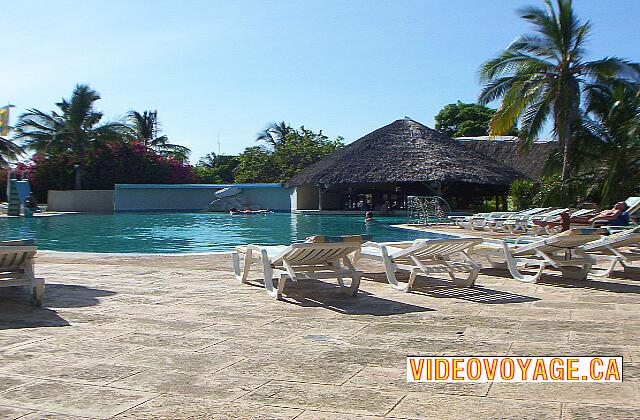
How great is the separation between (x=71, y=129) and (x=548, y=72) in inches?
1108

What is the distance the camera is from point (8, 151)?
115ft

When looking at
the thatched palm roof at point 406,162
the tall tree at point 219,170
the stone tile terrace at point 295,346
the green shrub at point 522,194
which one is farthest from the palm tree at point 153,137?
the stone tile terrace at point 295,346

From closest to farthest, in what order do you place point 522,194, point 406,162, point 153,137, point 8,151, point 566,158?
point 566,158 < point 522,194 < point 406,162 < point 8,151 < point 153,137

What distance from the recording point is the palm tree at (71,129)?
3644 cm

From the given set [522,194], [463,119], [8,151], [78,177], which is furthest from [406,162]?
[463,119]

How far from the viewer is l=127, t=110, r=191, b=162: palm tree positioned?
45.9m

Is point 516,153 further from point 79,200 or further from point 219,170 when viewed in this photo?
point 219,170

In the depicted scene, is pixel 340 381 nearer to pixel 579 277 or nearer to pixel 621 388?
pixel 621 388

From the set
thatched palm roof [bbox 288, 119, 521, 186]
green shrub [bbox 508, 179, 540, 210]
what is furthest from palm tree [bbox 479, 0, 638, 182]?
thatched palm roof [bbox 288, 119, 521, 186]

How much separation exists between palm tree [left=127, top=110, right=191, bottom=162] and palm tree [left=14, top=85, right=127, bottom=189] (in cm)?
731

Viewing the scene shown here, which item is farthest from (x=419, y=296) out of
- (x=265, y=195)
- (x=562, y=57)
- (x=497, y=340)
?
(x=265, y=195)

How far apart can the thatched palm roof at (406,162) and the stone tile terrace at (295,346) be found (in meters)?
21.6

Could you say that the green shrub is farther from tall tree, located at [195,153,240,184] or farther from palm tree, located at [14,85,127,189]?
tall tree, located at [195,153,240,184]

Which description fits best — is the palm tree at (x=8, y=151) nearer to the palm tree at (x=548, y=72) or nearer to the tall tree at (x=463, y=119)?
the palm tree at (x=548, y=72)
